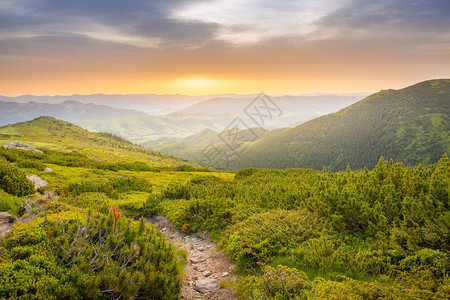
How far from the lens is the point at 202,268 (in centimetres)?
938

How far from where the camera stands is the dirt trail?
752 cm

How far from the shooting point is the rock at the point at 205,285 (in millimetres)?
7729

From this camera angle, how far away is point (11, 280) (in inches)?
168

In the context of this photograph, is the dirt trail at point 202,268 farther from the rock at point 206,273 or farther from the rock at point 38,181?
the rock at point 38,181

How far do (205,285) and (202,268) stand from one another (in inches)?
55.2

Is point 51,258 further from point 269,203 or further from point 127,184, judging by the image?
point 127,184

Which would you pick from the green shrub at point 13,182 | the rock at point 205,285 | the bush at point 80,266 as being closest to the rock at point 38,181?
the green shrub at point 13,182

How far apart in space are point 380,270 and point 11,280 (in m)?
9.03

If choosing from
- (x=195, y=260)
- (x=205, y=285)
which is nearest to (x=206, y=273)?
(x=205, y=285)

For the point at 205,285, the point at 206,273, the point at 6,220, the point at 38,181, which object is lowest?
the point at 206,273

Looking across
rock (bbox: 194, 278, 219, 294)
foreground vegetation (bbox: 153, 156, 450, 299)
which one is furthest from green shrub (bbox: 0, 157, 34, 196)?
rock (bbox: 194, 278, 219, 294)

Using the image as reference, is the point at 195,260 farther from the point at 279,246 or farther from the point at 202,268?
the point at 279,246

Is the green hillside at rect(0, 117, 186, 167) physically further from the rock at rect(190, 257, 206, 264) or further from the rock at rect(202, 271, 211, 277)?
the rock at rect(202, 271, 211, 277)

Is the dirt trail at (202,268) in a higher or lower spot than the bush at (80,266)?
lower
